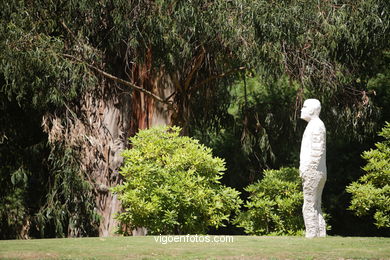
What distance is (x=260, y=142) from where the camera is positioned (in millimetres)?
14367

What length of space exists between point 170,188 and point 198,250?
2579 mm

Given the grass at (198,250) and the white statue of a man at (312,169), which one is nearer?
the grass at (198,250)

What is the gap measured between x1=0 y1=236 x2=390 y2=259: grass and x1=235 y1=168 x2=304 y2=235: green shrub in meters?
3.02

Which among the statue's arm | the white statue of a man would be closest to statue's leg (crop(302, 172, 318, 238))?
the white statue of a man

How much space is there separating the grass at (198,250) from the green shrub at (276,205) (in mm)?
3018

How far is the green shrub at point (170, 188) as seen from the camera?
1012cm

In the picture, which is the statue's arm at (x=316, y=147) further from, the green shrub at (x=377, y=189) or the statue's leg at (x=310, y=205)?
the green shrub at (x=377, y=189)

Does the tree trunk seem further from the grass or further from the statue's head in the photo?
the statue's head

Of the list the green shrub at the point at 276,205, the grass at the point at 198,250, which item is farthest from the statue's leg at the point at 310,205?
the green shrub at the point at 276,205

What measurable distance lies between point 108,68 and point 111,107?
88cm

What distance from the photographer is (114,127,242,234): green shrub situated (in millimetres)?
10125

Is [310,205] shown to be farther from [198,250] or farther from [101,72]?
[101,72]

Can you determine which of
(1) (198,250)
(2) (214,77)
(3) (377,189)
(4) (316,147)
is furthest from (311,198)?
(2) (214,77)

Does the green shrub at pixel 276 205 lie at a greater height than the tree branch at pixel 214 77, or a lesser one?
lesser
